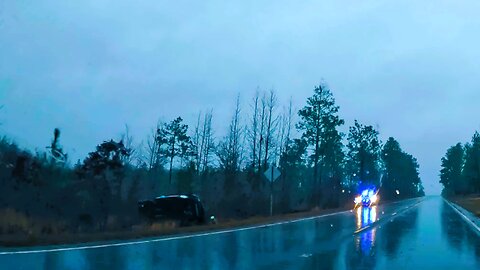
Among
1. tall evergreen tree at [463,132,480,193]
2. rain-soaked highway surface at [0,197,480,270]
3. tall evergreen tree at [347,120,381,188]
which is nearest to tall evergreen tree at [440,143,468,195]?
tall evergreen tree at [463,132,480,193]

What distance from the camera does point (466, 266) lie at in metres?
15.1

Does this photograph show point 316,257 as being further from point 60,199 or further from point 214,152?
point 214,152

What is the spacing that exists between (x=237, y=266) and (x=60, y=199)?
14508 millimetres

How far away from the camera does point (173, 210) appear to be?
29.8 meters

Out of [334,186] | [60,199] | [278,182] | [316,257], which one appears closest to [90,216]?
[60,199]

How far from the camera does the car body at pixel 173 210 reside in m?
29.8

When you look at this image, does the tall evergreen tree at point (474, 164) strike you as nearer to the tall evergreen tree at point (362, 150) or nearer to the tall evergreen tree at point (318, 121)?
the tall evergreen tree at point (362, 150)

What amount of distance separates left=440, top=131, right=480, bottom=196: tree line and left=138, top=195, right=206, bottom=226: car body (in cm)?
10691

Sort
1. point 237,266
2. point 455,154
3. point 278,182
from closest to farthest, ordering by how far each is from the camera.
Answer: point 237,266 → point 278,182 → point 455,154

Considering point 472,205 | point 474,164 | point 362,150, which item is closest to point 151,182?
point 472,205

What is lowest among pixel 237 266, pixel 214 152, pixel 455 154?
pixel 237 266

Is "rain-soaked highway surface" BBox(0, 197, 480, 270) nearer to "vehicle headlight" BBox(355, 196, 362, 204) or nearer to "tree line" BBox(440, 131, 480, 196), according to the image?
"vehicle headlight" BBox(355, 196, 362, 204)

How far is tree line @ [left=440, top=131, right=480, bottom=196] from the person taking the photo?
132500 millimetres

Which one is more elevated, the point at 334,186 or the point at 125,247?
the point at 334,186
